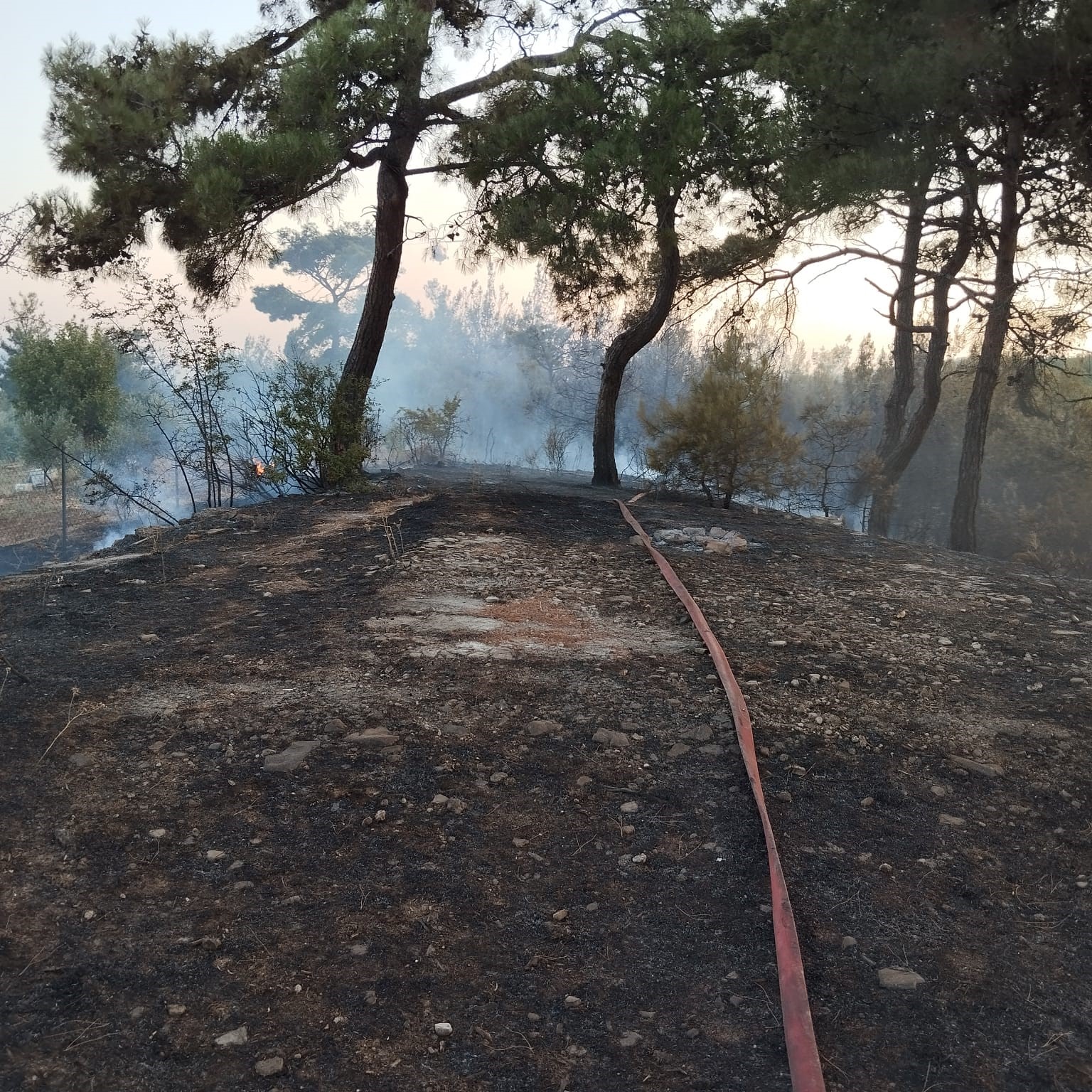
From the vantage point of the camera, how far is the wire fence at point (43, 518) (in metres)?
24.5

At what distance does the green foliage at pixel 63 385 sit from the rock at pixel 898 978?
81.9 ft

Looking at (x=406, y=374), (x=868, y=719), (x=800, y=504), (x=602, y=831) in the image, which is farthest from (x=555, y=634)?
(x=406, y=374)

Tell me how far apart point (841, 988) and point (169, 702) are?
9.50ft

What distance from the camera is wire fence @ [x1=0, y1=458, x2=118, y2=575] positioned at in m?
24.5

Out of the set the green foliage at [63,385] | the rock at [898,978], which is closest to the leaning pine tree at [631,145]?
the rock at [898,978]

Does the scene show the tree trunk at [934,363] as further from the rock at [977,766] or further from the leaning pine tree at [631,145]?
the rock at [977,766]

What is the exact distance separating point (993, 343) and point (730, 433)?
410cm

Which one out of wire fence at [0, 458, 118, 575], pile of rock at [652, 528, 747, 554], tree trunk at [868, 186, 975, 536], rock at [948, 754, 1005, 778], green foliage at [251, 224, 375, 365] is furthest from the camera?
green foliage at [251, 224, 375, 365]

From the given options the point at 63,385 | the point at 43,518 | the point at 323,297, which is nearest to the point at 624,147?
the point at 63,385

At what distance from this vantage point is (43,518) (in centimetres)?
2825

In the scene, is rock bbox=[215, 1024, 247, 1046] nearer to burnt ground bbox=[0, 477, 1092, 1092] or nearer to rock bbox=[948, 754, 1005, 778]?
burnt ground bbox=[0, 477, 1092, 1092]

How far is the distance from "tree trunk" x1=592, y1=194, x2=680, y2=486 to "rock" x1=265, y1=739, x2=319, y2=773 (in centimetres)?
1014

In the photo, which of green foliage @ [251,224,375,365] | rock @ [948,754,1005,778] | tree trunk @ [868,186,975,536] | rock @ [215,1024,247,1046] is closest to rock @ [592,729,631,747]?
rock @ [948,754,1005,778]

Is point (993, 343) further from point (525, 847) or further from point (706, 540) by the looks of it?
point (525, 847)
